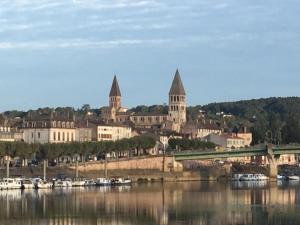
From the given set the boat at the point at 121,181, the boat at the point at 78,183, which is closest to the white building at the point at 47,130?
the boat at the point at 121,181

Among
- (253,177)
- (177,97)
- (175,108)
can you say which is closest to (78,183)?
(253,177)

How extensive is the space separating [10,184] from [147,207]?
31640 mm

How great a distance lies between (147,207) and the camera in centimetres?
7256

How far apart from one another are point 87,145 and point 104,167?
4.88 m

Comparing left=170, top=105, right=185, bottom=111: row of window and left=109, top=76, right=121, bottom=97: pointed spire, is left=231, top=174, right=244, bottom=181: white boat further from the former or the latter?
left=170, top=105, right=185, bottom=111: row of window

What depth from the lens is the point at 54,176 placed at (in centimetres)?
11319

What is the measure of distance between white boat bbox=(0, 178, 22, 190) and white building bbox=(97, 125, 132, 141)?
5313cm

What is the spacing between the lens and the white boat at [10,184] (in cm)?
9994

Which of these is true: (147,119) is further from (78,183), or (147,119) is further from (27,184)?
(27,184)

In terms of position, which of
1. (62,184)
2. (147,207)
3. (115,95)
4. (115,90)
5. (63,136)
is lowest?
(147,207)

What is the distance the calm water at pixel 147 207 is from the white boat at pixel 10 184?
6178 millimetres

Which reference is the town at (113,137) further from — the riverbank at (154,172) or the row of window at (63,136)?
the riverbank at (154,172)

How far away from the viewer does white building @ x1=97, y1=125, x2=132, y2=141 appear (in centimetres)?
15700

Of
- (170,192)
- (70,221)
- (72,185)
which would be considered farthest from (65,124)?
(70,221)
